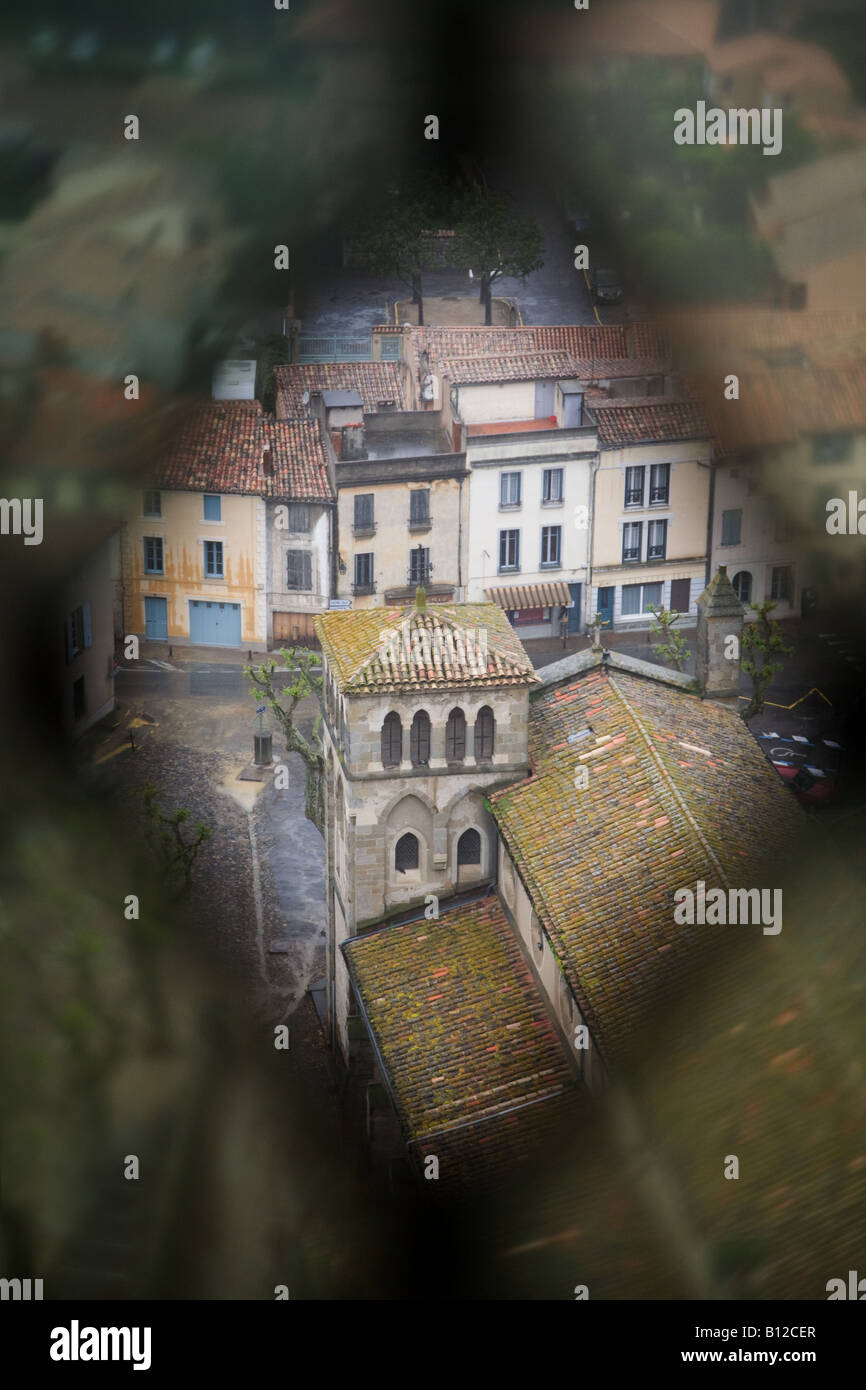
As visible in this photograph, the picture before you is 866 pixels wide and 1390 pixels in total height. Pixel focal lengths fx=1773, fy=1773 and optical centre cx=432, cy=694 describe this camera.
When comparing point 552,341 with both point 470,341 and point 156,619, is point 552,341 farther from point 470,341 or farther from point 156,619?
point 156,619

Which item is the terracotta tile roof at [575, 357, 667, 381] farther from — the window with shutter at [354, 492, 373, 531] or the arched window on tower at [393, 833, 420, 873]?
the arched window on tower at [393, 833, 420, 873]

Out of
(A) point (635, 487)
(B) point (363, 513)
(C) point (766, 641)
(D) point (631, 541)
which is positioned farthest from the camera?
(B) point (363, 513)

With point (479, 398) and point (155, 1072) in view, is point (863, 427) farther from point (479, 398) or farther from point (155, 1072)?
point (479, 398)

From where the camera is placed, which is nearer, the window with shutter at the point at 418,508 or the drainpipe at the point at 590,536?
the drainpipe at the point at 590,536

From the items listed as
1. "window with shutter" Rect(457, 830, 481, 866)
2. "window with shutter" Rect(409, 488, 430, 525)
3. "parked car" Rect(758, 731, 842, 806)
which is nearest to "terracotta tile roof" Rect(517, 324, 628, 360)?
"parked car" Rect(758, 731, 842, 806)

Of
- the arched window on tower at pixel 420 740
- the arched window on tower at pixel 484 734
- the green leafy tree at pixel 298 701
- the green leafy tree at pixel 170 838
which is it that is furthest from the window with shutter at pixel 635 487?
the arched window on tower at pixel 420 740

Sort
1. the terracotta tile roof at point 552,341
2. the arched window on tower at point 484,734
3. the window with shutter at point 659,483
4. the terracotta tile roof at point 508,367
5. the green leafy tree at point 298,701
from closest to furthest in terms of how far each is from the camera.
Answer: the terracotta tile roof at point 552,341
the window with shutter at point 659,483
the terracotta tile roof at point 508,367
the green leafy tree at point 298,701
the arched window on tower at point 484,734

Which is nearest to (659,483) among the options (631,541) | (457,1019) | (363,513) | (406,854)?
(631,541)

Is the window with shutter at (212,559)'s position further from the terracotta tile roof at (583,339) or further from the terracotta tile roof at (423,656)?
the terracotta tile roof at (423,656)
